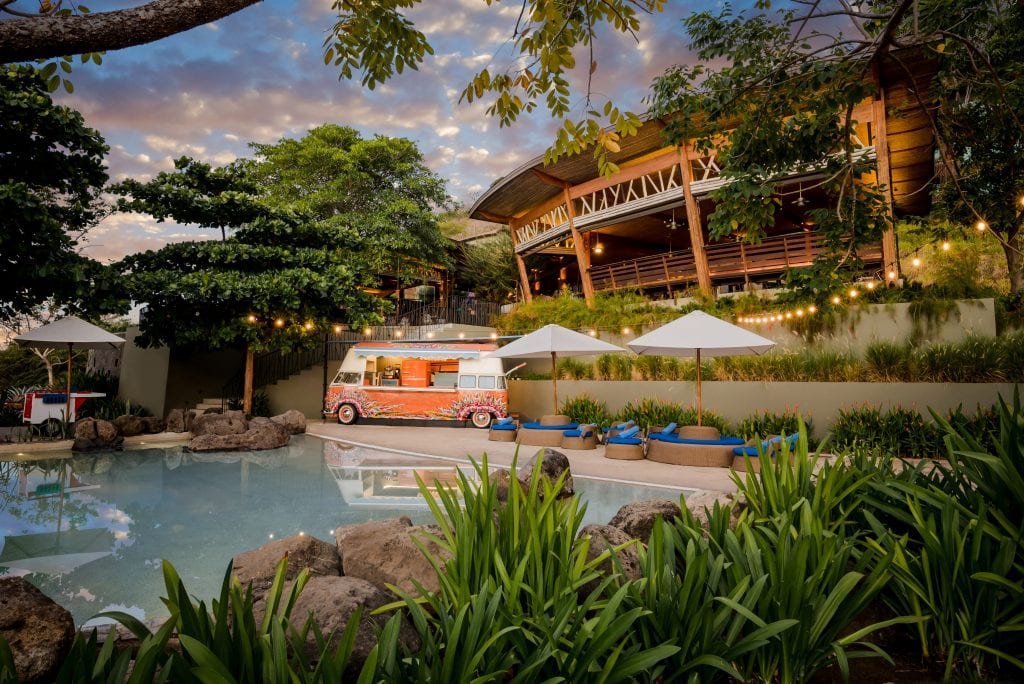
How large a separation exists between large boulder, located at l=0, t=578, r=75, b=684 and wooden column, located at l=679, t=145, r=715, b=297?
51.3 ft

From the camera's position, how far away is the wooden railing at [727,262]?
50.7 feet

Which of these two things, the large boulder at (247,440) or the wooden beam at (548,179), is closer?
the large boulder at (247,440)

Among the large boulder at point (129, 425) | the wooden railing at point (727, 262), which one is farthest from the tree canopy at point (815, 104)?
the large boulder at point (129, 425)

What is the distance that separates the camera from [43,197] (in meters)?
10.3

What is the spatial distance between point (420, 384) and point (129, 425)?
24.8 feet

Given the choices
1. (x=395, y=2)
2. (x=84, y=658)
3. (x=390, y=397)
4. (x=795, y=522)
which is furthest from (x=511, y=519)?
(x=390, y=397)

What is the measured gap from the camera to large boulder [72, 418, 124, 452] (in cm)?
1087

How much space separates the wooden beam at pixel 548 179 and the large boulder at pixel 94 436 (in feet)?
48.3

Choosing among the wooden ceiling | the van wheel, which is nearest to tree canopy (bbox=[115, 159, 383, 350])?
the van wheel

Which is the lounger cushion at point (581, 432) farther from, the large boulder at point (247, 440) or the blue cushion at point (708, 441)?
the large boulder at point (247, 440)

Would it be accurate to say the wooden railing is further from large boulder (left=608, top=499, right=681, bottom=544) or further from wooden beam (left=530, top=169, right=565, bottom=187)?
large boulder (left=608, top=499, right=681, bottom=544)

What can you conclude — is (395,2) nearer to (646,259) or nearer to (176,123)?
(176,123)

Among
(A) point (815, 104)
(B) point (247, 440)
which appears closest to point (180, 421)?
(B) point (247, 440)

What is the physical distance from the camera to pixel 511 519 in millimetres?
2176
